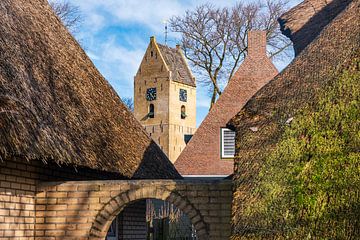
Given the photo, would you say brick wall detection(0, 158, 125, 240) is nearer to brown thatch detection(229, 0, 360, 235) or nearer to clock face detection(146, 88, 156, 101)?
brown thatch detection(229, 0, 360, 235)

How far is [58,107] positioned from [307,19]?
923 cm

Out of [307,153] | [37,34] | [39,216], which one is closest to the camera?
[307,153]

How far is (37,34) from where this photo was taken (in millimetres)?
14789

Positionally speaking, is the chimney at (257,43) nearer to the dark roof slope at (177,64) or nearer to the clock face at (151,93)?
the dark roof slope at (177,64)

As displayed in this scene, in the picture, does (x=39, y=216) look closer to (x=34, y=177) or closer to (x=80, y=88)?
(x=34, y=177)

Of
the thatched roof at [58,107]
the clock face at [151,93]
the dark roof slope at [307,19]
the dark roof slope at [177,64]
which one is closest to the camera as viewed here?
the thatched roof at [58,107]

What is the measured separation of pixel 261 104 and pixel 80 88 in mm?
5031

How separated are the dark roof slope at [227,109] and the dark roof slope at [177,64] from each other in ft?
112

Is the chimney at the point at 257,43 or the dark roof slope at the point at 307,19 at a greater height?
the chimney at the point at 257,43

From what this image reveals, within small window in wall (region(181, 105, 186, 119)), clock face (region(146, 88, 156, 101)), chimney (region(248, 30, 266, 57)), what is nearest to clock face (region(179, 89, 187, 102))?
small window in wall (region(181, 105, 186, 119))

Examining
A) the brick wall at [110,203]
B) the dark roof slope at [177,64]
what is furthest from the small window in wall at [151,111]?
the brick wall at [110,203]

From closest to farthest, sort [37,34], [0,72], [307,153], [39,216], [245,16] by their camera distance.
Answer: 1. [307,153]
2. [0,72]
3. [39,216]
4. [37,34]
5. [245,16]

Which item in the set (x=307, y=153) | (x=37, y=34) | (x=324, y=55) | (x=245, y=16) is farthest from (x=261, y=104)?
(x=245, y=16)

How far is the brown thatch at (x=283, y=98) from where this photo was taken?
10281mm
